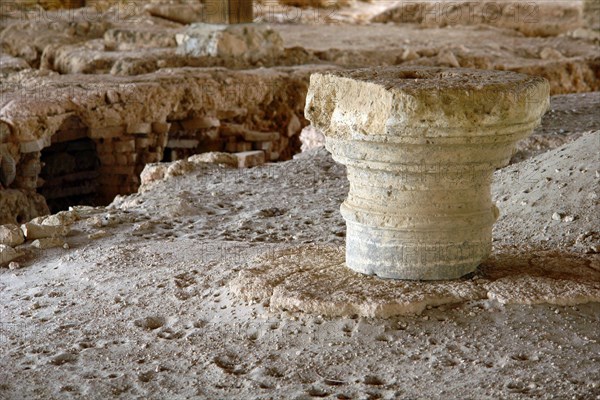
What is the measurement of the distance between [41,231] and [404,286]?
2938 millimetres

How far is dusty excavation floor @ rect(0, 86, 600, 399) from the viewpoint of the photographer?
3.46 metres

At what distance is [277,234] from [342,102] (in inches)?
76.1

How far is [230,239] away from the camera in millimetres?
5898

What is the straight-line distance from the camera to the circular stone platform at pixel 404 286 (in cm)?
389

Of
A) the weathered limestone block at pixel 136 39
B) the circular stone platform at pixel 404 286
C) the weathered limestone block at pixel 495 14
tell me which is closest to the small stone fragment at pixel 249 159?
the circular stone platform at pixel 404 286

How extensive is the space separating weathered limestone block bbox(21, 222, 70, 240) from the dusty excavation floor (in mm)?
256

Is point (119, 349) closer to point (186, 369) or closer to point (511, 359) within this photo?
point (186, 369)

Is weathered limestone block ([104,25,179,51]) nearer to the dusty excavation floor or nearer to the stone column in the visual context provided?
the dusty excavation floor

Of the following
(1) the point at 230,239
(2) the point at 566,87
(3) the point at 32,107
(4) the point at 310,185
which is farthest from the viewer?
(2) the point at 566,87

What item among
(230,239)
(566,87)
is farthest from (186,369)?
(566,87)

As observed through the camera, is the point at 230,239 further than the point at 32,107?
No

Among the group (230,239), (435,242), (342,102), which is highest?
(342,102)

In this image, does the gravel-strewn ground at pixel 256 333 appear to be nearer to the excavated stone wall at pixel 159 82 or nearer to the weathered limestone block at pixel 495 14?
the excavated stone wall at pixel 159 82

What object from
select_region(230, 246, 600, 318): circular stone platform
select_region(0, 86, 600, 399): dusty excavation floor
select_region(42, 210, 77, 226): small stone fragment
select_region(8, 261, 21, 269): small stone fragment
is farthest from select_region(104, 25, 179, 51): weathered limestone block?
select_region(230, 246, 600, 318): circular stone platform
